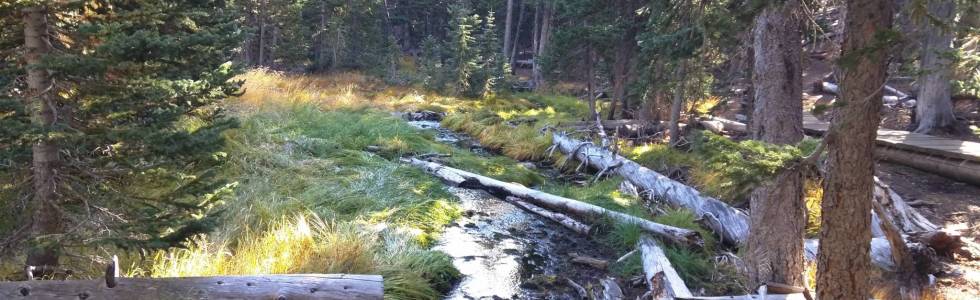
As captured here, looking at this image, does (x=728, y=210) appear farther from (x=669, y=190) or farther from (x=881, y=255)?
(x=881, y=255)

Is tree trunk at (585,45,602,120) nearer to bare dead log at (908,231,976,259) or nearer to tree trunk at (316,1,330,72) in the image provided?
bare dead log at (908,231,976,259)

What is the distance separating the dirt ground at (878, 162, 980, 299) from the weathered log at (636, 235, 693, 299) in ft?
6.70

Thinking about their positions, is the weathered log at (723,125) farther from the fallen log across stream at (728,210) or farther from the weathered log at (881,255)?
the weathered log at (881,255)

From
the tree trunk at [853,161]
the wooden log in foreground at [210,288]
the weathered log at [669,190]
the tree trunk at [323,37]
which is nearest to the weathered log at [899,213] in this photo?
the weathered log at [669,190]

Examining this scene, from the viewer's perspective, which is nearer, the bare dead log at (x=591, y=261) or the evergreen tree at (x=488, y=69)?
the bare dead log at (x=591, y=261)

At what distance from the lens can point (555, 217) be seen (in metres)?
7.77

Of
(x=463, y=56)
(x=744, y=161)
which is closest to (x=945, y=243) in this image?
(x=744, y=161)

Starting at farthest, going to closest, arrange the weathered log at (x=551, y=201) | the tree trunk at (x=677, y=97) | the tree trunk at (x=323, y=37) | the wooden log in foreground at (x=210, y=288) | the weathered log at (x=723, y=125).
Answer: the tree trunk at (x=323, y=37), the weathered log at (x=723, y=125), the tree trunk at (x=677, y=97), the weathered log at (x=551, y=201), the wooden log in foreground at (x=210, y=288)

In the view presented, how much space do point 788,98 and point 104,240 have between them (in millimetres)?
5422

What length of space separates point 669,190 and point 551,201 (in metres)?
1.79

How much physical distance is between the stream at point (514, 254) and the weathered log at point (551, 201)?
1.06ft

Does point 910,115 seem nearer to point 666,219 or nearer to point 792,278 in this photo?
point 666,219

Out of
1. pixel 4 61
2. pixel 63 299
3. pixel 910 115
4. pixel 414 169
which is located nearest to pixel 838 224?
pixel 63 299

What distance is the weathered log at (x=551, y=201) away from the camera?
6.24 meters
